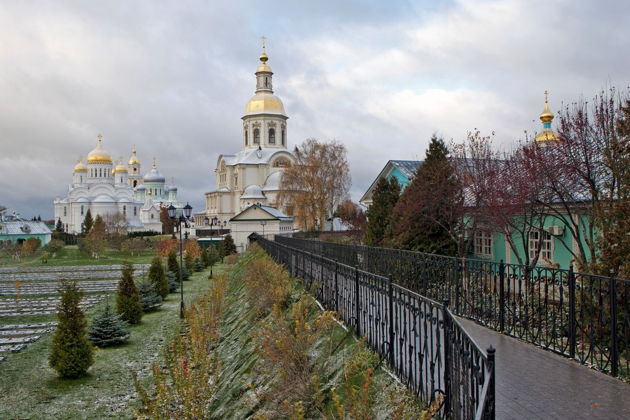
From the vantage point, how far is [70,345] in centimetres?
948

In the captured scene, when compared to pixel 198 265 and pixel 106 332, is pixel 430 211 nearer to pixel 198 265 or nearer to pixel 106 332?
pixel 106 332

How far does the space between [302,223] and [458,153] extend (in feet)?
89.7

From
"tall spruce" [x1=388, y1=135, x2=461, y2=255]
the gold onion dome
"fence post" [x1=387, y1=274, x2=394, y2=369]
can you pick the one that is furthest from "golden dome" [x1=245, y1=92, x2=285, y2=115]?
"fence post" [x1=387, y1=274, x2=394, y2=369]

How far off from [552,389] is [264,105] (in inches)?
2636

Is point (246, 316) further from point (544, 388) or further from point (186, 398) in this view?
point (544, 388)

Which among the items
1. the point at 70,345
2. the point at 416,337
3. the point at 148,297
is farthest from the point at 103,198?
the point at 416,337

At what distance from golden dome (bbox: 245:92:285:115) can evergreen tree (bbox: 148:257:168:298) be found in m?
52.4

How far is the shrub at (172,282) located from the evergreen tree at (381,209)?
8242 millimetres

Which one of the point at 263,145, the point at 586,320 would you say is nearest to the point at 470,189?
the point at 586,320

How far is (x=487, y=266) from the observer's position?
9.88 meters

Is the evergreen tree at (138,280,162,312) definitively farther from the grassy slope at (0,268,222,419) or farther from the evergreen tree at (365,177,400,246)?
the evergreen tree at (365,177,400,246)

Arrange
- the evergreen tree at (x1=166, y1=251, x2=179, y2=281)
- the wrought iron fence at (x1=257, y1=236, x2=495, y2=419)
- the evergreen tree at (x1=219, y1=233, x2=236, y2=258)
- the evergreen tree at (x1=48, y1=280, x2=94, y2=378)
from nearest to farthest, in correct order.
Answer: the wrought iron fence at (x1=257, y1=236, x2=495, y2=419)
the evergreen tree at (x1=48, y1=280, x2=94, y2=378)
the evergreen tree at (x1=166, y1=251, x2=179, y2=281)
the evergreen tree at (x1=219, y1=233, x2=236, y2=258)

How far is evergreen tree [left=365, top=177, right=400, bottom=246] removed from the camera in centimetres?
2473

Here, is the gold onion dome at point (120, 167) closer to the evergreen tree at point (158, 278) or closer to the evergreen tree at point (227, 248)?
the evergreen tree at point (227, 248)
